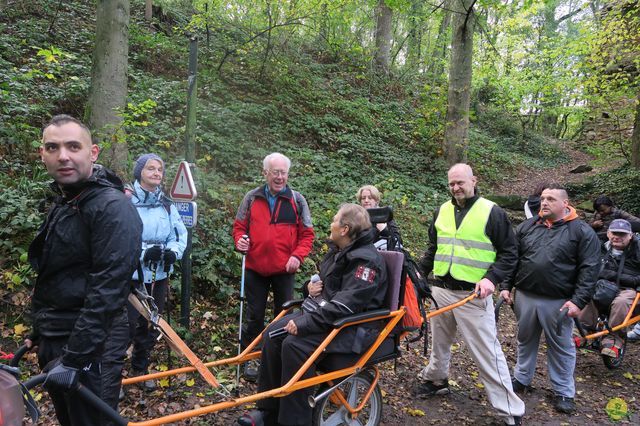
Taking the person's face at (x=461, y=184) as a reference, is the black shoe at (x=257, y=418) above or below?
below

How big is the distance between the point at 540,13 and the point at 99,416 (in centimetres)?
3376

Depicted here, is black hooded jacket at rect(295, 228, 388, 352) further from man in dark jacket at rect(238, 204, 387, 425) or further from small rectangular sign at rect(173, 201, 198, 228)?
small rectangular sign at rect(173, 201, 198, 228)

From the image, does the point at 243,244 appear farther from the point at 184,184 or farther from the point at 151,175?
the point at 151,175

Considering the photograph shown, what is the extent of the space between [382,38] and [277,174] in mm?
17102

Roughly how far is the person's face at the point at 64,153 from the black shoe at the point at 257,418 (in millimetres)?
2012

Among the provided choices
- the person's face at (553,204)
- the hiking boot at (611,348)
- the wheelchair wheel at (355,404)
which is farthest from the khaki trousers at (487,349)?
the hiking boot at (611,348)

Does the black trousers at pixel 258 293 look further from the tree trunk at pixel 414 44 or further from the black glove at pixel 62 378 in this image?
the tree trunk at pixel 414 44

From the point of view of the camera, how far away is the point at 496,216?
4027 millimetres

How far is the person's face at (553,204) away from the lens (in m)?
4.42

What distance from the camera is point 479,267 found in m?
4.10

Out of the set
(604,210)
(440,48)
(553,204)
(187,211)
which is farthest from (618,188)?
(440,48)

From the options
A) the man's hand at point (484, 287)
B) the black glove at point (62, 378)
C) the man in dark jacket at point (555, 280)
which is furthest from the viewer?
the man in dark jacket at point (555, 280)

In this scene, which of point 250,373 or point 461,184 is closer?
point 461,184

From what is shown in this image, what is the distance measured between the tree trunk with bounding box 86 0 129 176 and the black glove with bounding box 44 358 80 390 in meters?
4.55
